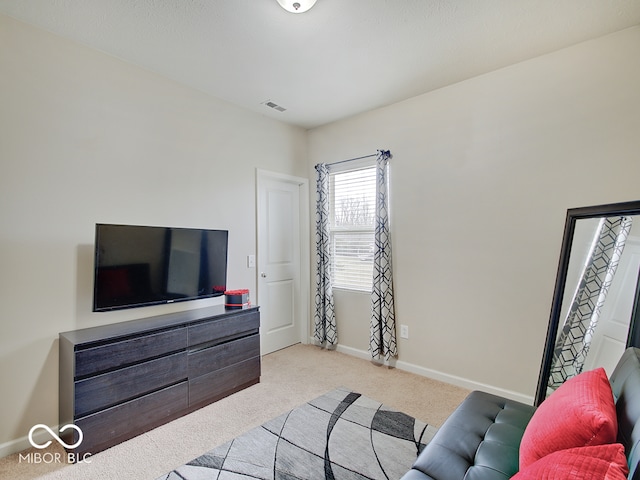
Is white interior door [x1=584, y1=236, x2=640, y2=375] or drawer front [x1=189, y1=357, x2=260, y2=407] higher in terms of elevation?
white interior door [x1=584, y1=236, x2=640, y2=375]

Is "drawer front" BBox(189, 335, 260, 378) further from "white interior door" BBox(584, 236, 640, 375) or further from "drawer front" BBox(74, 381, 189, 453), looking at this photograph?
"white interior door" BBox(584, 236, 640, 375)

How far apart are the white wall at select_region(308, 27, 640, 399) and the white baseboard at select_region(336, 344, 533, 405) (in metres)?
0.02

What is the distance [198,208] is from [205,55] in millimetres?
1261

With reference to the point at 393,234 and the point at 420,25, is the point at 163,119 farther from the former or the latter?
the point at 393,234

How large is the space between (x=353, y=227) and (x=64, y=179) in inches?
103

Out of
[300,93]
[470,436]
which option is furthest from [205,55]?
[470,436]

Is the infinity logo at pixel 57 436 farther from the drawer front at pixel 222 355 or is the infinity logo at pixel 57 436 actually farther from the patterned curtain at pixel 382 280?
the patterned curtain at pixel 382 280

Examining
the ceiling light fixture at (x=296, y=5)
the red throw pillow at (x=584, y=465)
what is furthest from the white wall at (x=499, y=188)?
the red throw pillow at (x=584, y=465)

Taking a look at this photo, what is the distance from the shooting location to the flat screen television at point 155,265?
222 centimetres

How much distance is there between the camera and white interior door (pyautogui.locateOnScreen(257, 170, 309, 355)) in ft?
11.8

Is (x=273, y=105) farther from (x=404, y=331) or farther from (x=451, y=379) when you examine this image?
(x=451, y=379)

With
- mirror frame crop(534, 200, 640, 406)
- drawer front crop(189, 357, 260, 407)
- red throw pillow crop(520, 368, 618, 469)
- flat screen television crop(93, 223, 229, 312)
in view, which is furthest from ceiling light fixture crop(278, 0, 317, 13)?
drawer front crop(189, 357, 260, 407)

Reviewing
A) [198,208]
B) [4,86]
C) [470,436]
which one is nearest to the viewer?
[470,436]

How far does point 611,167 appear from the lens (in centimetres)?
222
